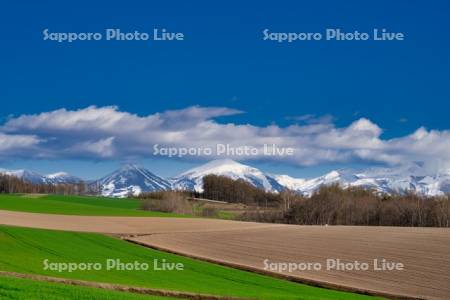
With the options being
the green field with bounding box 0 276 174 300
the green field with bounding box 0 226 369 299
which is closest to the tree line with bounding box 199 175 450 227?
the green field with bounding box 0 226 369 299

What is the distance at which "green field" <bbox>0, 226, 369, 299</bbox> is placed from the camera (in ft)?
101

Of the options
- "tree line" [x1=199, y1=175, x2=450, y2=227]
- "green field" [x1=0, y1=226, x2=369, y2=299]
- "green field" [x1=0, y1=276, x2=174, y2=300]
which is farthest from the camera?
"tree line" [x1=199, y1=175, x2=450, y2=227]

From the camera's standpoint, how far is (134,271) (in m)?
36.8

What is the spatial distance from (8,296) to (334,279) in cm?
2633

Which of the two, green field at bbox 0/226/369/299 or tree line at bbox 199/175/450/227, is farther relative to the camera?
tree line at bbox 199/175/450/227

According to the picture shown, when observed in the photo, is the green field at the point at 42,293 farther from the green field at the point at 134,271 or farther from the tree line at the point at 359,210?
the tree line at the point at 359,210

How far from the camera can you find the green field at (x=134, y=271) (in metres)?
30.6

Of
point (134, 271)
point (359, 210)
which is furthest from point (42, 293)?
point (359, 210)

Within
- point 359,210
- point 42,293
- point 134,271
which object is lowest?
point 134,271

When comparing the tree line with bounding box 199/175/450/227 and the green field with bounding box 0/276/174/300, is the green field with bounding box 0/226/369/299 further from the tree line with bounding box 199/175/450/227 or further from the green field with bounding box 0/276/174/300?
the tree line with bounding box 199/175/450/227

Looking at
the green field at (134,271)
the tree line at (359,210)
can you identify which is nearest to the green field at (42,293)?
the green field at (134,271)

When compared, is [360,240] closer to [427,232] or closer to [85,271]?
[427,232]

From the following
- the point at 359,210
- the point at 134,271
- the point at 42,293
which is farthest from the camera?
the point at 359,210

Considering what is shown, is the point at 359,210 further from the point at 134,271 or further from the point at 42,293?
the point at 42,293
